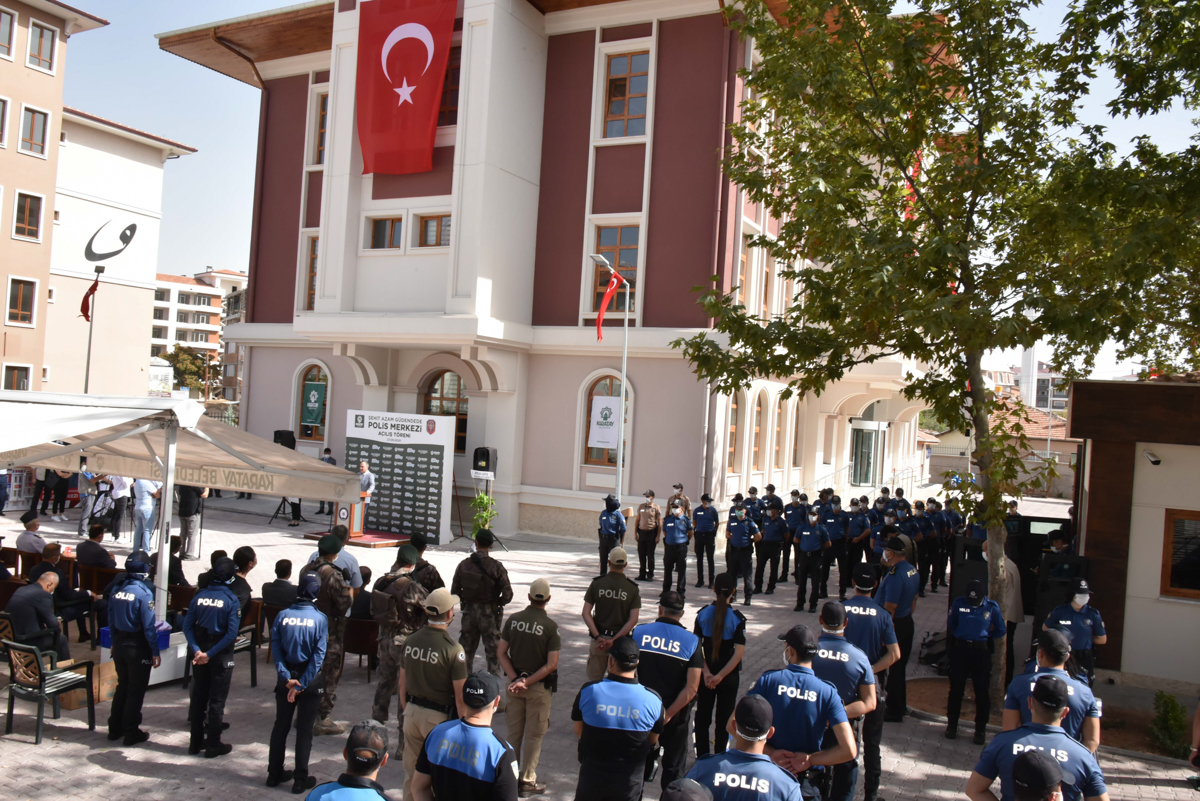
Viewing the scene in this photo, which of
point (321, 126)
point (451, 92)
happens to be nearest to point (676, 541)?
point (451, 92)

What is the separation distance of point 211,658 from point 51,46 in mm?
33735

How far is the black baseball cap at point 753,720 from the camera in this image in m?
3.95

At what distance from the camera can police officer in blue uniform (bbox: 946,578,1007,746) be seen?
324 inches

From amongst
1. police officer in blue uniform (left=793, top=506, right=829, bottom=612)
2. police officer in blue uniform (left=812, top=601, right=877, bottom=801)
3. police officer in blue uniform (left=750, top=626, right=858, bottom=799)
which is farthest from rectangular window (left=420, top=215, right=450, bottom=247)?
police officer in blue uniform (left=750, top=626, right=858, bottom=799)

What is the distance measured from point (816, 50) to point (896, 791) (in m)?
7.73

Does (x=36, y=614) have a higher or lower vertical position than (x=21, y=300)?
lower

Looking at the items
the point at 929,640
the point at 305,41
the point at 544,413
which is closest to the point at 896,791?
the point at 929,640

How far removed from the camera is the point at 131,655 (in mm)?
7223

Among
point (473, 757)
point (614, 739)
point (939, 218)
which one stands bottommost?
point (614, 739)

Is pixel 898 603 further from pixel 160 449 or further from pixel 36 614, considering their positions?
pixel 160 449

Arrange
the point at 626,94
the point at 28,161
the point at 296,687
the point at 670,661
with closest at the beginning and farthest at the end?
the point at 670,661 → the point at 296,687 → the point at 626,94 → the point at 28,161

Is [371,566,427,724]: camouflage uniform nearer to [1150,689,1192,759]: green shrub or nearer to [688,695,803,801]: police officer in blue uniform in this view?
[688,695,803,801]: police officer in blue uniform

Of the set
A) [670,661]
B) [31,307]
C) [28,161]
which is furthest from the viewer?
[31,307]

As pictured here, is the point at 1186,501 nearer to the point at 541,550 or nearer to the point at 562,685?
the point at 562,685
